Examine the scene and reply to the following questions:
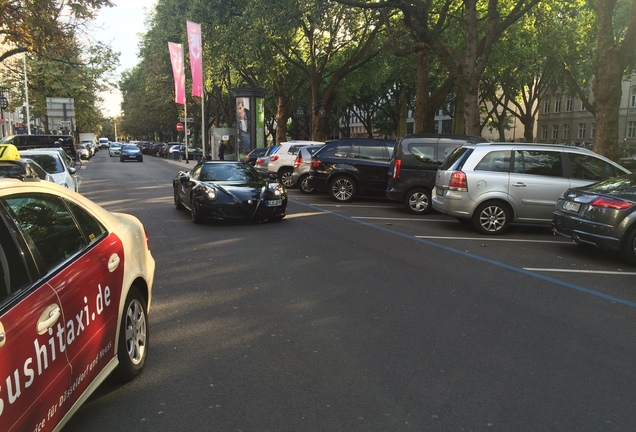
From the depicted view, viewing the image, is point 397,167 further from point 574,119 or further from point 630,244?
point 574,119

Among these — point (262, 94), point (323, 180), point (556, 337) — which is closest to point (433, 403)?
point (556, 337)

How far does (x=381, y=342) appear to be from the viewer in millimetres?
4508

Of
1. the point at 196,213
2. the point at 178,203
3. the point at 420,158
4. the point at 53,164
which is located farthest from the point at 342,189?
the point at 53,164

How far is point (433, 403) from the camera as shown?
136 inches

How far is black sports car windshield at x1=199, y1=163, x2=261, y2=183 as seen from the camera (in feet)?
38.1

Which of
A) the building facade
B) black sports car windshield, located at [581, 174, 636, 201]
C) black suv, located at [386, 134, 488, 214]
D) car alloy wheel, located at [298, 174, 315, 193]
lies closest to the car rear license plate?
black sports car windshield, located at [581, 174, 636, 201]

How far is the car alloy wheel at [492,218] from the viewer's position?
10031mm

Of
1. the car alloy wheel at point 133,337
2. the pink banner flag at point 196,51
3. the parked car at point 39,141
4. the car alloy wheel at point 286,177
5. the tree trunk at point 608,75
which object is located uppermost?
the pink banner flag at point 196,51

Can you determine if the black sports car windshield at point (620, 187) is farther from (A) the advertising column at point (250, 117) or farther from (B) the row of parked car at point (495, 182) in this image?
(A) the advertising column at point (250, 117)

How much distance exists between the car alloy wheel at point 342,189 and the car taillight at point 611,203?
813 centimetres

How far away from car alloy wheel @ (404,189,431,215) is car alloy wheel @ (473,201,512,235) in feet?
9.75

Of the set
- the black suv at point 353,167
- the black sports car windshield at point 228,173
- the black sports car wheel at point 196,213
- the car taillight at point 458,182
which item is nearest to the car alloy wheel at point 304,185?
the black suv at point 353,167

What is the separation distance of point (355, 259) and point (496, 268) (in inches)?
79.2

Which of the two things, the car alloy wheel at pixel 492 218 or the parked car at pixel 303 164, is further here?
the parked car at pixel 303 164
